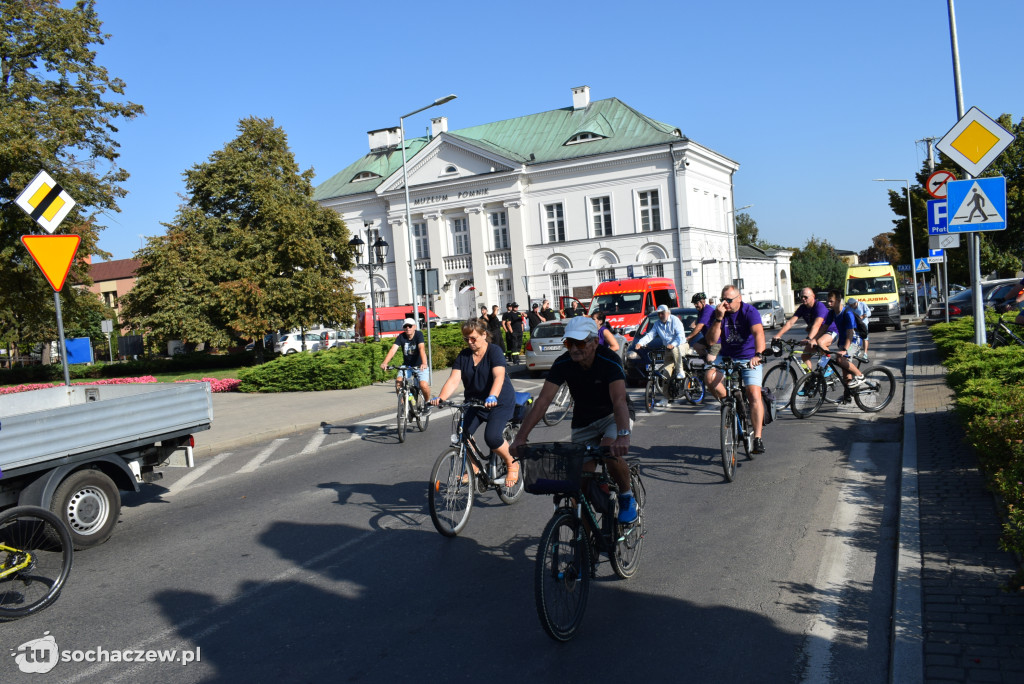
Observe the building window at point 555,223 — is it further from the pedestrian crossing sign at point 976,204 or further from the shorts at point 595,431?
the shorts at point 595,431

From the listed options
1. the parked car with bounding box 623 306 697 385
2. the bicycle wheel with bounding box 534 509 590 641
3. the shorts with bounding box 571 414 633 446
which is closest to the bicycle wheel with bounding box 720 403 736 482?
the shorts with bounding box 571 414 633 446

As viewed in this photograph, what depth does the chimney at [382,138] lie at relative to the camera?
201 feet

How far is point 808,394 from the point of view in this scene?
12.0 meters

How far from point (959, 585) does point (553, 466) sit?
8.03 feet

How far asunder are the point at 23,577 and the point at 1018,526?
19.2 ft

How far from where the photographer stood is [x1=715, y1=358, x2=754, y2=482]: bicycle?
8133 mm

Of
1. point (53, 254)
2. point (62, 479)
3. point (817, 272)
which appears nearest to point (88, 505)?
point (62, 479)

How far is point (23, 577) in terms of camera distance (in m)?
5.36

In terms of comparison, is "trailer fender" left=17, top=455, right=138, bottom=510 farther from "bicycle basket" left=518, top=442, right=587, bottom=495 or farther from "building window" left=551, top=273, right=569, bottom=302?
"building window" left=551, top=273, right=569, bottom=302

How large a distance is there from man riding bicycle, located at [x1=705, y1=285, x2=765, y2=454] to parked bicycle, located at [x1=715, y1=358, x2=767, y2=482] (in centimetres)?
6

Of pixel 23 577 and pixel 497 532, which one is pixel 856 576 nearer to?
pixel 497 532

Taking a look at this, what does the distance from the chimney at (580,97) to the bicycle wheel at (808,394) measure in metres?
45.7

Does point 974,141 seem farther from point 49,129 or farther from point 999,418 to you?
point 49,129

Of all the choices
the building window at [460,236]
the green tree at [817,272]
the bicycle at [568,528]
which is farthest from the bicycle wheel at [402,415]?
the green tree at [817,272]
